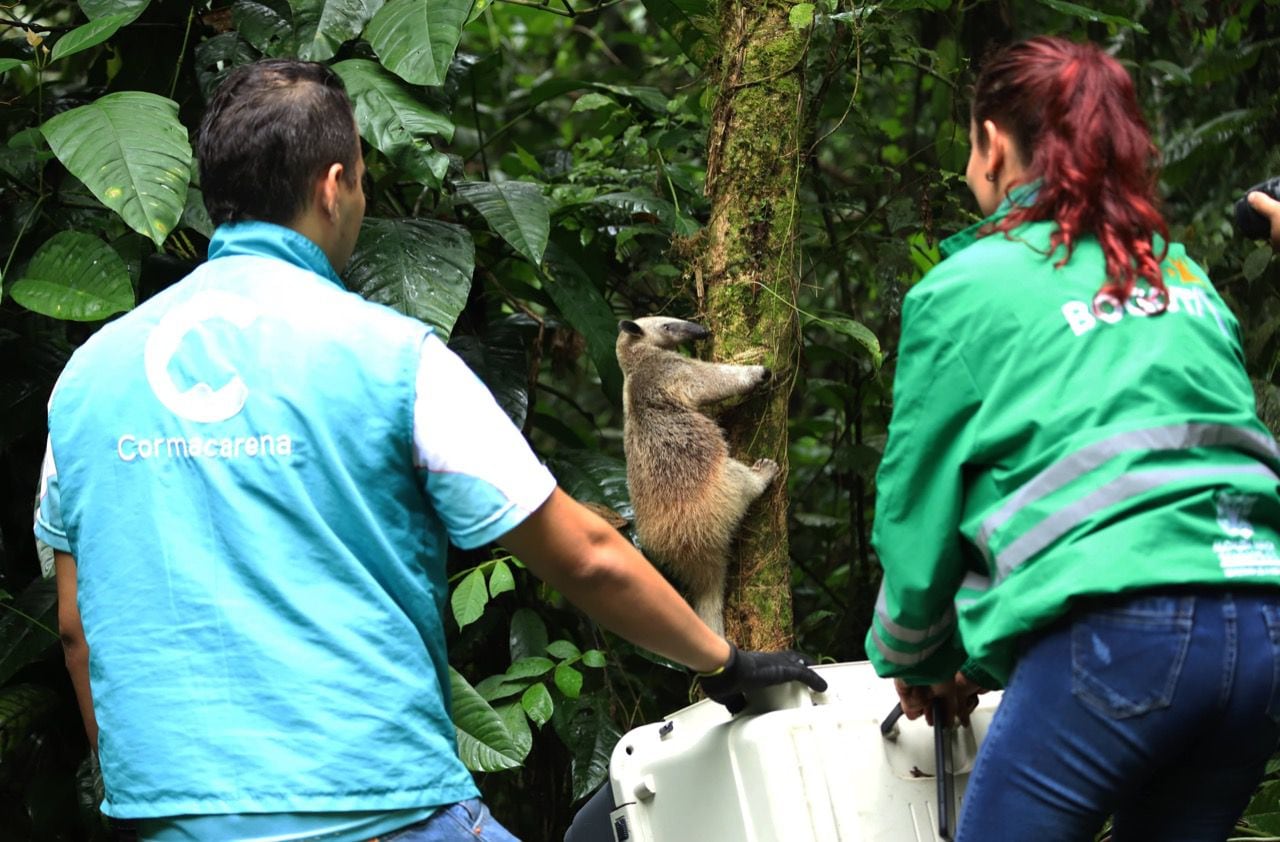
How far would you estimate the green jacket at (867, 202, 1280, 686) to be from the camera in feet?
5.82

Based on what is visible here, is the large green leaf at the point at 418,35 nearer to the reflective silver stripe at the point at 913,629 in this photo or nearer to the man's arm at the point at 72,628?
the man's arm at the point at 72,628

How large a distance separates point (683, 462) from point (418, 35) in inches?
55.4

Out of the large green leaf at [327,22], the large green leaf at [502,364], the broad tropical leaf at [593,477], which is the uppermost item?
the large green leaf at [327,22]

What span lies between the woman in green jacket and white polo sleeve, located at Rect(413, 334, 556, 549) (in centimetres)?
59

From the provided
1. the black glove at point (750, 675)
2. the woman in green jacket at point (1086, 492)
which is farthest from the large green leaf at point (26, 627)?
the woman in green jacket at point (1086, 492)

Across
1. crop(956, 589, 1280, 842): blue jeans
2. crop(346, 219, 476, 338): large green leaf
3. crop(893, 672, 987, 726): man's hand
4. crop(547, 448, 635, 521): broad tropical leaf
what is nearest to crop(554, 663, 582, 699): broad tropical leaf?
crop(547, 448, 635, 521): broad tropical leaf

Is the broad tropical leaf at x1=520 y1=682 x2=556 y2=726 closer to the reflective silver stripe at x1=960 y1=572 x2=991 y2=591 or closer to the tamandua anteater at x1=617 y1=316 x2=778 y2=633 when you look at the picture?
the tamandua anteater at x1=617 y1=316 x2=778 y2=633

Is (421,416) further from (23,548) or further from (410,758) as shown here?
(23,548)

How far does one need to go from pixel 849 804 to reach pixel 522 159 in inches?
120

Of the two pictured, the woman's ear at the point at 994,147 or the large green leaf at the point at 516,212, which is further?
the large green leaf at the point at 516,212

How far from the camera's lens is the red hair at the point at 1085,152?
192 centimetres

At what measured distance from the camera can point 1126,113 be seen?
6.57ft

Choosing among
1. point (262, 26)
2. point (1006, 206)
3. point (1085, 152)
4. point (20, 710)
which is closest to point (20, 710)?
point (20, 710)

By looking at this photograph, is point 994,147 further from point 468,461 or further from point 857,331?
point 857,331
